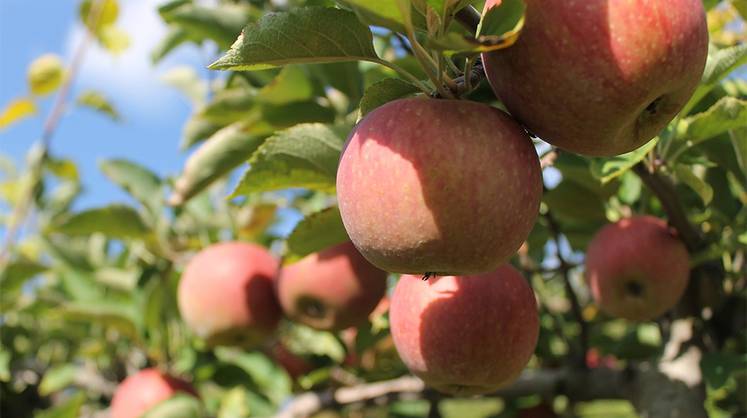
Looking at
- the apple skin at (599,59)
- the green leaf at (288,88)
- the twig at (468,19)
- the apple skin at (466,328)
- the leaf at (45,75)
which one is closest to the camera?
the apple skin at (599,59)

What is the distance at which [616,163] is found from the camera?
3.57 feet

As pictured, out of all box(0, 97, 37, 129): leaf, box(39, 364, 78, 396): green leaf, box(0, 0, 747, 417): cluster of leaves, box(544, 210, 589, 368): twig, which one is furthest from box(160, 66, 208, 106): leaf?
box(544, 210, 589, 368): twig

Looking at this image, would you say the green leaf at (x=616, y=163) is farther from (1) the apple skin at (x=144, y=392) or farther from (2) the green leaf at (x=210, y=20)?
(1) the apple skin at (x=144, y=392)

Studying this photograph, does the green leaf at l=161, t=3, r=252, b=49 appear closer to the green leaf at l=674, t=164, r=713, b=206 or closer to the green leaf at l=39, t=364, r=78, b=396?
the green leaf at l=674, t=164, r=713, b=206

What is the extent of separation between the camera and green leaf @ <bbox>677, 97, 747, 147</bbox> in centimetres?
105

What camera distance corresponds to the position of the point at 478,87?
0.96 m

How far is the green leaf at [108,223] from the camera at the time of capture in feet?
6.11

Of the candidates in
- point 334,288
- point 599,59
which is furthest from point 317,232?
point 599,59

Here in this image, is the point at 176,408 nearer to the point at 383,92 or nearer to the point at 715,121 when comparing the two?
the point at 383,92

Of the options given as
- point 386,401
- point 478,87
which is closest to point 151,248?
point 386,401

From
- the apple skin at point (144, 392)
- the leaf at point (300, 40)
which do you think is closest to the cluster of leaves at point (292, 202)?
the leaf at point (300, 40)

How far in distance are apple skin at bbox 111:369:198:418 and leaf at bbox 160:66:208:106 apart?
958mm

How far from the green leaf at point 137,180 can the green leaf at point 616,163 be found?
137 cm

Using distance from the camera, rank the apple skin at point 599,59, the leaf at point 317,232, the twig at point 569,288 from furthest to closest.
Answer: the twig at point 569,288, the leaf at point 317,232, the apple skin at point 599,59
